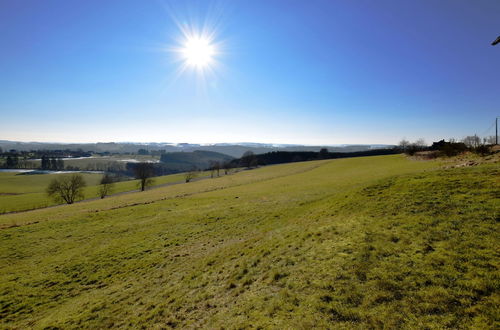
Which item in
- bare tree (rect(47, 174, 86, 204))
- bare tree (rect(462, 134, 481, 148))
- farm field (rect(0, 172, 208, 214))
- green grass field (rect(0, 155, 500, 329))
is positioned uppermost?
bare tree (rect(462, 134, 481, 148))

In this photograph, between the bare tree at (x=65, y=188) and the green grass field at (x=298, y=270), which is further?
the bare tree at (x=65, y=188)

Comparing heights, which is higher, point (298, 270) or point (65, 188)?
point (298, 270)

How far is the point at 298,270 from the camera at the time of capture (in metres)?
8.81

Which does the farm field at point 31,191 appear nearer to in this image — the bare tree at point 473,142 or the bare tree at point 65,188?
the bare tree at point 65,188

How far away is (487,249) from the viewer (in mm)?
7164

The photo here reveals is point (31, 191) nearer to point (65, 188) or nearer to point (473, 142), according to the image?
point (65, 188)

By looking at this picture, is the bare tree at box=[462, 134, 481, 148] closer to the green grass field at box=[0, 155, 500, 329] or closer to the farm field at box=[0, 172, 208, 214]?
the green grass field at box=[0, 155, 500, 329]

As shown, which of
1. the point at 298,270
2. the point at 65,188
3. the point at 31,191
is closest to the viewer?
the point at 298,270

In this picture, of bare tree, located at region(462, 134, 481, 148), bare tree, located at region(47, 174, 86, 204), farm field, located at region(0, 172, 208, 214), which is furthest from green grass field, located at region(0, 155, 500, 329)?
farm field, located at region(0, 172, 208, 214)

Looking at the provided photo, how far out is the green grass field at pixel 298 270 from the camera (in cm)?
592

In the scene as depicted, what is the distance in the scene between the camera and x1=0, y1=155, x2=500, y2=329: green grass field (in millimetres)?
5922

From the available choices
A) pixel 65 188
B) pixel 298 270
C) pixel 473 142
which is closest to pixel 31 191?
pixel 65 188

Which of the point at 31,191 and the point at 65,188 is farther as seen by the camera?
the point at 31,191

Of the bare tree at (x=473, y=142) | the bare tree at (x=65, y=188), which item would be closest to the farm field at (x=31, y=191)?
the bare tree at (x=65, y=188)
